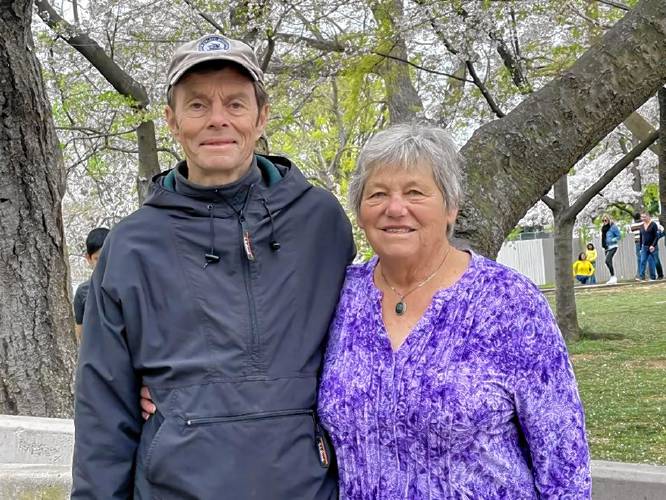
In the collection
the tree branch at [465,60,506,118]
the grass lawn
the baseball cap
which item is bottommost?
the grass lawn

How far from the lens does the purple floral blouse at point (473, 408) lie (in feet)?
7.30

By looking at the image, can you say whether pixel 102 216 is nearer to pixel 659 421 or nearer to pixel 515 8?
pixel 515 8

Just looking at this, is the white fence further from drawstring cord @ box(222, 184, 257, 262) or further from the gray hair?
drawstring cord @ box(222, 184, 257, 262)

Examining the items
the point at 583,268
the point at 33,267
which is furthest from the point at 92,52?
the point at 583,268

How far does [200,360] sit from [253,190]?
1.69 ft

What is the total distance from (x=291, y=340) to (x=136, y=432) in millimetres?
494

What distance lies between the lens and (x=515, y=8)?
966 centimetres

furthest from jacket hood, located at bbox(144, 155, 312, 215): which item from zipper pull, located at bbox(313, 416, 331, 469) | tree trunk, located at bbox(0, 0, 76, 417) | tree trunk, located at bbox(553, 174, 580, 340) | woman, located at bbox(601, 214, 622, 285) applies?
woman, located at bbox(601, 214, 622, 285)

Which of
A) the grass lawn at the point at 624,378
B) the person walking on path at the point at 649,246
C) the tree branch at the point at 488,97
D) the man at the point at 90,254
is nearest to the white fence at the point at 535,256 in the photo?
the person walking on path at the point at 649,246

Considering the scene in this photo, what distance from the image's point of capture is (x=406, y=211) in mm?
2348

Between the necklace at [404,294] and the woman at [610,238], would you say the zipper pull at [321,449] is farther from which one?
the woman at [610,238]

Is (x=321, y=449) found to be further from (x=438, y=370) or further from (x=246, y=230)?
(x=246, y=230)

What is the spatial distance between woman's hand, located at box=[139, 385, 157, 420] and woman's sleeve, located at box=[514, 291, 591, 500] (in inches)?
38.5

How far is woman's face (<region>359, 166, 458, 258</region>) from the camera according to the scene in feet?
7.73
